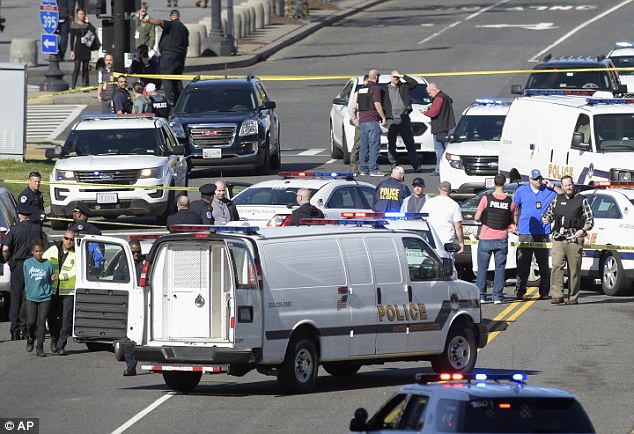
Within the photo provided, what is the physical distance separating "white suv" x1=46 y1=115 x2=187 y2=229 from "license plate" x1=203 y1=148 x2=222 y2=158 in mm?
2715

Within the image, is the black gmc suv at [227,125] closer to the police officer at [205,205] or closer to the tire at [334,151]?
the tire at [334,151]

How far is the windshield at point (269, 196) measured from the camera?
2525 centimetres

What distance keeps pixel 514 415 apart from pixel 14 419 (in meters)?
6.59

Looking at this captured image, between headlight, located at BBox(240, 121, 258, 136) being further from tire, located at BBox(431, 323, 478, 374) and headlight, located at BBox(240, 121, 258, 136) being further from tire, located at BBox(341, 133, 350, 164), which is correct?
tire, located at BBox(431, 323, 478, 374)

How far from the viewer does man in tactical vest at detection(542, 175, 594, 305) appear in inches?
951

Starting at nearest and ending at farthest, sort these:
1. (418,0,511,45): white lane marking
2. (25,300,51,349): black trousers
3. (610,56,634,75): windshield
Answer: (25,300,51,349): black trousers < (610,56,634,75): windshield < (418,0,511,45): white lane marking

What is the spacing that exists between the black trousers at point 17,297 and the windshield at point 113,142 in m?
7.53

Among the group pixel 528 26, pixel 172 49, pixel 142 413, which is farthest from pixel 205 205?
pixel 528 26

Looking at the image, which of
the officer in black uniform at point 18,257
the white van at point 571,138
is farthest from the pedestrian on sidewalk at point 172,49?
the officer in black uniform at point 18,257

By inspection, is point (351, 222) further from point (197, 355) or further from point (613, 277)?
point (613, 277)

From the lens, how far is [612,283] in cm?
2488

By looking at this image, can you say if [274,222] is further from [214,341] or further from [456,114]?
[456,114]

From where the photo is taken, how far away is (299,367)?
679 inches

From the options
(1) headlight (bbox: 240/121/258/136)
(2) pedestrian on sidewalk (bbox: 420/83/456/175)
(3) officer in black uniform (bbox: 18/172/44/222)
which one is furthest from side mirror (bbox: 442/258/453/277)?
(1) headlight (bbox: 240/121/258/136)
